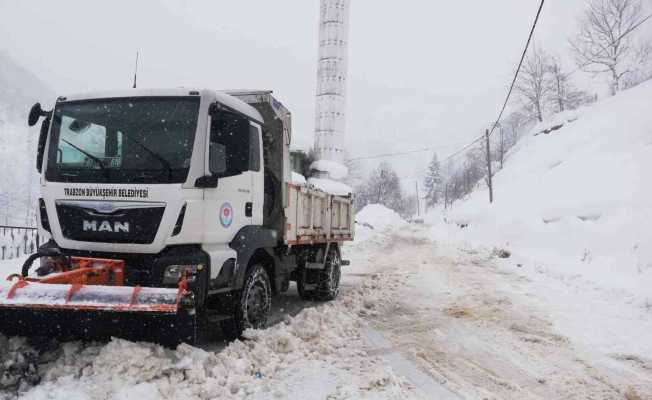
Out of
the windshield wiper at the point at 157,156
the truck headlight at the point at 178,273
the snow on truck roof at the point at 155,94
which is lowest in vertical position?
the truck headlight at the point at 178,273

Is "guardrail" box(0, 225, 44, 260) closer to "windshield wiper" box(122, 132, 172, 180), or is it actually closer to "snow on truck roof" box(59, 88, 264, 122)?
"snow on truck roof" box(59, 88, 264, 122)

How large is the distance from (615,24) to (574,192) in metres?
29.3

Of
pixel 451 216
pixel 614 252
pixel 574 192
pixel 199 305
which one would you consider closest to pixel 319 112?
pixel 451 216

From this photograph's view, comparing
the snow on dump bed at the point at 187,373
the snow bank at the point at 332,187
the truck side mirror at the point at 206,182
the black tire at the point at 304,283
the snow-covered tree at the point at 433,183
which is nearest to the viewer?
the snow on dump bed at the point at 187,373

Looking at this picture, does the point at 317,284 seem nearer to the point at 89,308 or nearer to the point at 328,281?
the point at 328,281

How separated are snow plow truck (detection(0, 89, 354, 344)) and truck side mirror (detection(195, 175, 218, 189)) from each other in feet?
0.04

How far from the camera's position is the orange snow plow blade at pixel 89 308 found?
3627 millimetres

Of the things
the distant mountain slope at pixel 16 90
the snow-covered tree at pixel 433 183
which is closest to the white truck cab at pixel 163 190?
the distant mountain slope at pixel 16 90

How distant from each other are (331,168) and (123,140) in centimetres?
2877

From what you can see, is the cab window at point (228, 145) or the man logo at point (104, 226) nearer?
the man logo at point (104, 226)

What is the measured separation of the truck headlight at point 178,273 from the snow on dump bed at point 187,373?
0.60 m

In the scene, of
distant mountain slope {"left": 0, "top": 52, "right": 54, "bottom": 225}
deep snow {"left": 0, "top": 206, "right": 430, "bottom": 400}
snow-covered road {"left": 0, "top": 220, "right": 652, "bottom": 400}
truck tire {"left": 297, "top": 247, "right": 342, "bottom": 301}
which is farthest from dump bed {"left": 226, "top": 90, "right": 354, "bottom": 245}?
distant mountain slope {"left": 0, "top": 52, "right": 54, "bottom": 225}

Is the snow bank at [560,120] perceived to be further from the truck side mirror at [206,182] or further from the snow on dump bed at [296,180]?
the truck side mirror at [206,182]

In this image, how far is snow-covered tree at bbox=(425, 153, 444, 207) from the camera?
10662 centimetres
